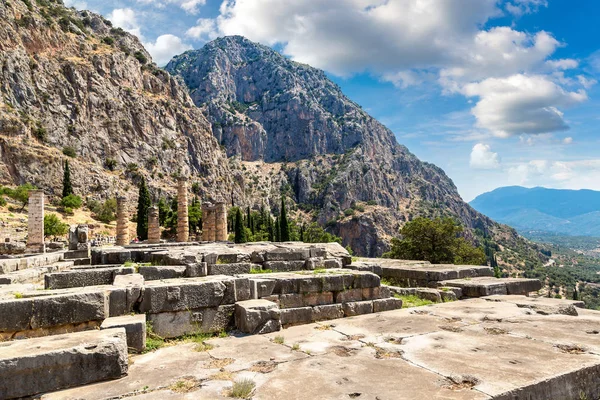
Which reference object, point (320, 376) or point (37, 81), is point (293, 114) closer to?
point (37, 81)

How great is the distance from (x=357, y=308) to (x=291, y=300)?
4.86 feet

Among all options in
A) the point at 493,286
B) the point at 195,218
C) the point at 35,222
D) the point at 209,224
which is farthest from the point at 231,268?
the point at 195,218

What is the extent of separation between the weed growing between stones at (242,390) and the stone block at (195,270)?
5684mm

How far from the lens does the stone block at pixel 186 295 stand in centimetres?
621

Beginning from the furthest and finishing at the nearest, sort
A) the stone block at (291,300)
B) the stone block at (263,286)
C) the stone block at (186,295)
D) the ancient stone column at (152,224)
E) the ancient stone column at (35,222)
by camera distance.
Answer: the ancient stone column at (152,224), the ancient stone column at (35,222), the stone block at (291,300), the stone block at (263,286), the stone block at (186,295)

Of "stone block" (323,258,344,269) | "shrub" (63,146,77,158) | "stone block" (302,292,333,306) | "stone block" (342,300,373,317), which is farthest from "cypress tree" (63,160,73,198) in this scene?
"stone block" (342,300,373,317)

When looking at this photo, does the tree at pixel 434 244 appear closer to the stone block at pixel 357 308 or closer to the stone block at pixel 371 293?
the stone block at pixel 371 293

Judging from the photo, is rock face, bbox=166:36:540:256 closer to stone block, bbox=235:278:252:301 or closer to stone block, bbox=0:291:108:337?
stone block, bbox=235:278:252:301

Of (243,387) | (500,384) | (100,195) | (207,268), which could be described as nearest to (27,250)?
(207,268)

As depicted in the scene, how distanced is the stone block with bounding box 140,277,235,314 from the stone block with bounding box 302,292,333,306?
5.52 feet

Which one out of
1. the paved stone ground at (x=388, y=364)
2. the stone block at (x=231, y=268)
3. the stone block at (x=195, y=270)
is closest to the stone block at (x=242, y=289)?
the paved stone ground at (x=388, y=364)

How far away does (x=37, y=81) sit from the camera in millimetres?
72375

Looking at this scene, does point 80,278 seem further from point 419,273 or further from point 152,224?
point 152,224

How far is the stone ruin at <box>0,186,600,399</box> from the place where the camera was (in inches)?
162
